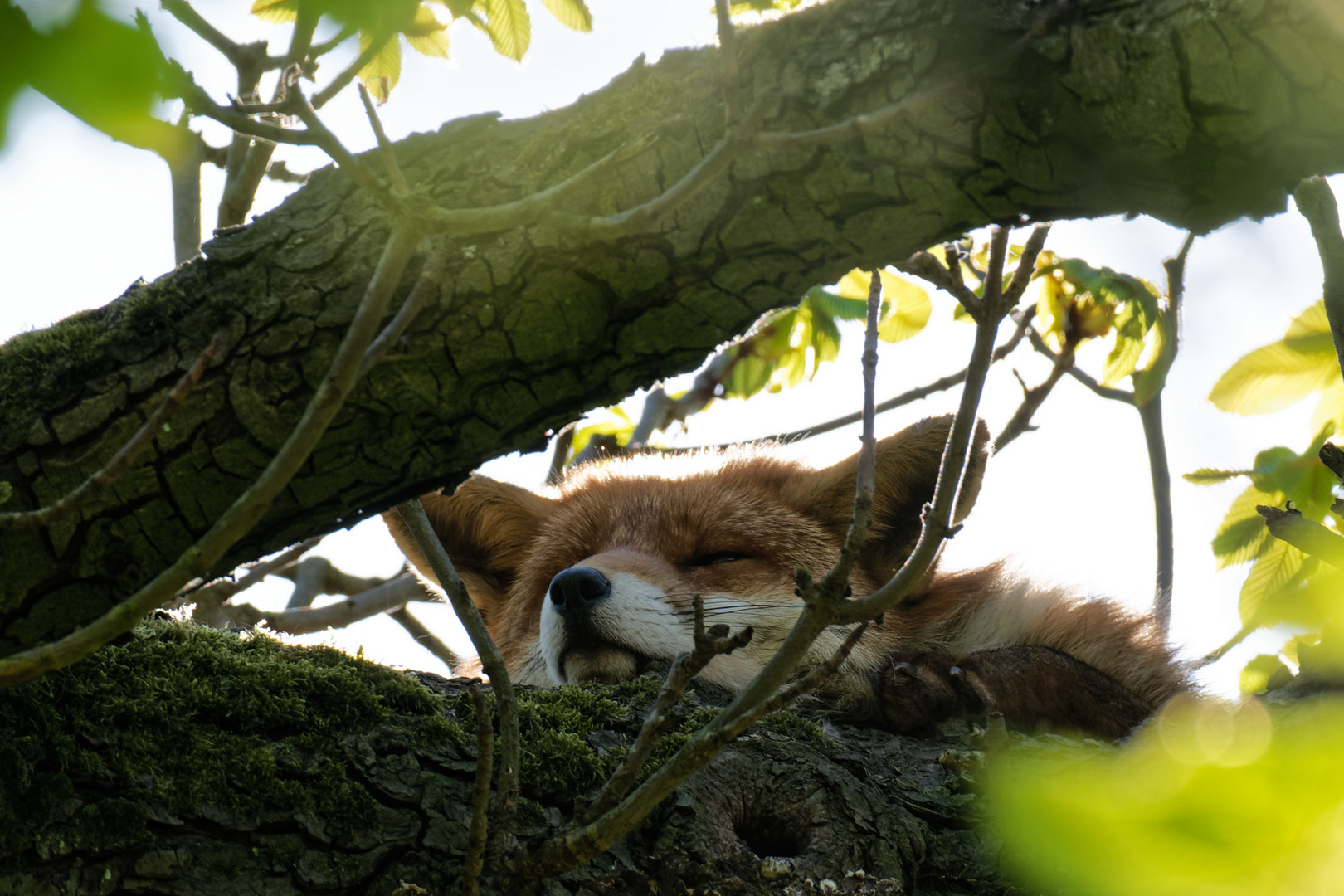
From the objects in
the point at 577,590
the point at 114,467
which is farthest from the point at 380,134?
the point at 577,590

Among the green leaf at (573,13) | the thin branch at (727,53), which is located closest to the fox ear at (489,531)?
the green leaf at (573,13)

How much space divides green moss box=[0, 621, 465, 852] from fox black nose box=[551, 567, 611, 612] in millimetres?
1581

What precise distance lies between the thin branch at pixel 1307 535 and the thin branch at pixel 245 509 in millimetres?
2007

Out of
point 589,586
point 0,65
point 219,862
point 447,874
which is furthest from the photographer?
point 589,586

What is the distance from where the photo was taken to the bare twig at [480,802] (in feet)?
6.15

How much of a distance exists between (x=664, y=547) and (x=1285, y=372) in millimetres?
2785

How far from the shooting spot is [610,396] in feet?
7.40

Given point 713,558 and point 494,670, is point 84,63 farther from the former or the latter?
point 713,558

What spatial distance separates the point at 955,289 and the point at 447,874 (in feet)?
5.32

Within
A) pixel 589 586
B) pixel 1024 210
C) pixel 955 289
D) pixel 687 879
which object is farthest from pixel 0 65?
pixel 589 586

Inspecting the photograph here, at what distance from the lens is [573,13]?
11.8 ft

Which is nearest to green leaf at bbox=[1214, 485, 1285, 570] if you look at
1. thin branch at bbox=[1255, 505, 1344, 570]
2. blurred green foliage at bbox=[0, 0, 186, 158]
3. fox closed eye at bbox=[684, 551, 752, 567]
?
thin branch at bbox=[1255, 505, 1344, 570]

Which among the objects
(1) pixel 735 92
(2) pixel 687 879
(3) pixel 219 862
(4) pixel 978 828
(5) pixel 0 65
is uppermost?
(1) pixel 735 92

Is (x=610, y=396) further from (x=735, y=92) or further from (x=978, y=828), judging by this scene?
(x=978, y=828)
